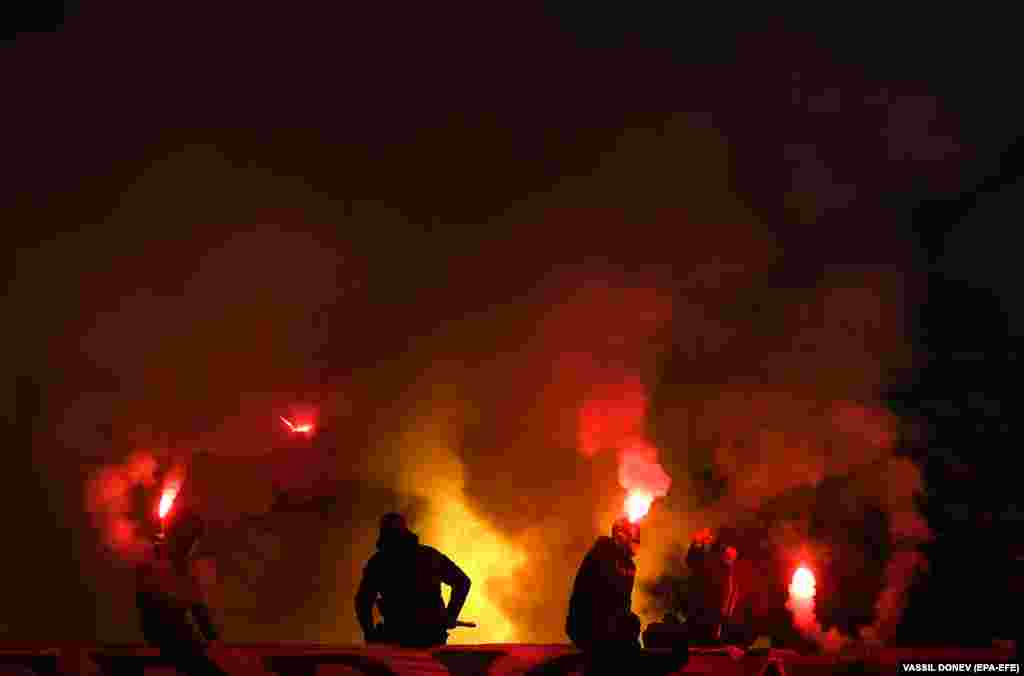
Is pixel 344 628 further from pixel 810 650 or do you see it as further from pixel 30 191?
pixel 30 191

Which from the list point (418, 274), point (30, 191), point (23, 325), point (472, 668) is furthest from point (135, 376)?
point (472, 668)

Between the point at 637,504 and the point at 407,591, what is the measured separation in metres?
3.66

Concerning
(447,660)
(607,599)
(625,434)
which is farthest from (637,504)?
(447,660)

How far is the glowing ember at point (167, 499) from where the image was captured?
8891 millimetres

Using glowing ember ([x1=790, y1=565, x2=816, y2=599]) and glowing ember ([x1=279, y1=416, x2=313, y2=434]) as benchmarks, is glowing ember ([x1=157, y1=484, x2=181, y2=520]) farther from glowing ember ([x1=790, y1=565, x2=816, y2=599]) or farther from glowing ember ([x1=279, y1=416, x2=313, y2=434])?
glowing ember ([x1=790, y1=565, x2=816, y2=599])

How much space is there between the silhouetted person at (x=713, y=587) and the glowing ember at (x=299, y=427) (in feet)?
15.4

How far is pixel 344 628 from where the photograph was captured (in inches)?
472

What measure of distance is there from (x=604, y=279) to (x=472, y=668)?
7384 mm

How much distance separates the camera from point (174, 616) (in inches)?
243

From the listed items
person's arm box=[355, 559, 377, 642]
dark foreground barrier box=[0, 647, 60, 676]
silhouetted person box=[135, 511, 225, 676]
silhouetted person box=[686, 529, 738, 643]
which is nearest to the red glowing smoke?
silhouetted person box=[686, 529, 738, 643]

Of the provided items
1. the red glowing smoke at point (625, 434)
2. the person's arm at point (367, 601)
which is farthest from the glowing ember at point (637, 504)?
the person's arm at point (367, 601)

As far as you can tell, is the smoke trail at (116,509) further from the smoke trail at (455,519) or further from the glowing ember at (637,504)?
the glowing ember at (637,504)

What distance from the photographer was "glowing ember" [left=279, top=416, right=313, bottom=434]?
1231cm

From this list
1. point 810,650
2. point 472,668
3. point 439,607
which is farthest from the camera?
point 810,650
